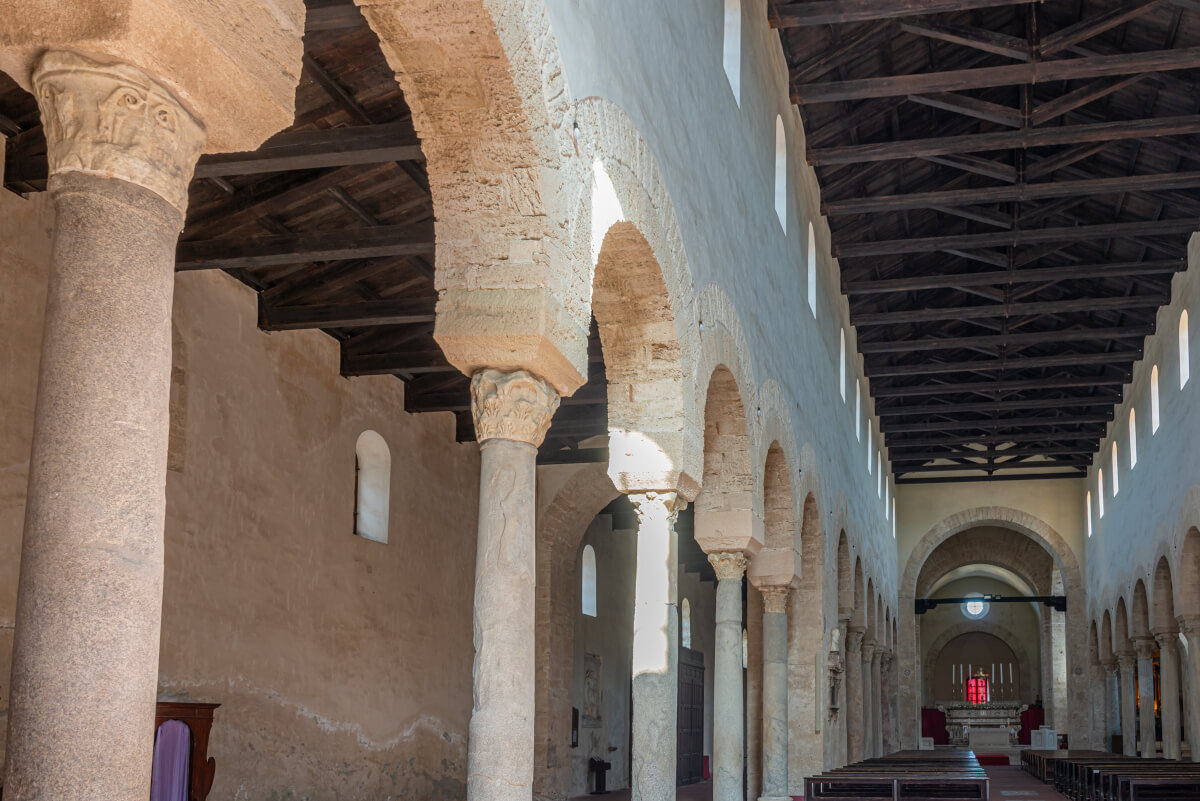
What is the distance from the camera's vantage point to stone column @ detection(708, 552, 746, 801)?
1048cm

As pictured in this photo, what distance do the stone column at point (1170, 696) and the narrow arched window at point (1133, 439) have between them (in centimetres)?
363

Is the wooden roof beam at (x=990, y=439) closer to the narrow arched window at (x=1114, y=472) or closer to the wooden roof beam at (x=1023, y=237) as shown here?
the narrow arched window at (x=1114, y=472)

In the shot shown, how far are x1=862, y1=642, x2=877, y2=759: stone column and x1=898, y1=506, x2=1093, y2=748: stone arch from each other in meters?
8.49

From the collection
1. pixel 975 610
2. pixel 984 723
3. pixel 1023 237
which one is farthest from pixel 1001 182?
pixel 975 610

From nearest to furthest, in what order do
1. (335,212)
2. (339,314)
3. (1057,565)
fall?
1. (335,212)
2. (339,314)
3. (1057,565)

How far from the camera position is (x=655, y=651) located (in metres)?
8.33

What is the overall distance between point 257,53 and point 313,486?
31.9ft

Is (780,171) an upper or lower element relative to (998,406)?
upper

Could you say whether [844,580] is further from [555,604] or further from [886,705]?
[886,705]

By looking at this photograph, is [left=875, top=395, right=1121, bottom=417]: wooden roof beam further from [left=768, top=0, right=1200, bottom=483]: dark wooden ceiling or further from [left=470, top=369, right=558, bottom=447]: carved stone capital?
[left=470, top=369, right=558, bottom=447]: carved stone capital

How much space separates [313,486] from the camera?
1303 cm

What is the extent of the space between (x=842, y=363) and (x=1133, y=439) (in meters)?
7.49

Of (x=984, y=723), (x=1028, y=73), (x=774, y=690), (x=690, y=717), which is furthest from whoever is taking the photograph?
(x=984, y=723)

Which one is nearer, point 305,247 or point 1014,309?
point 305,247
